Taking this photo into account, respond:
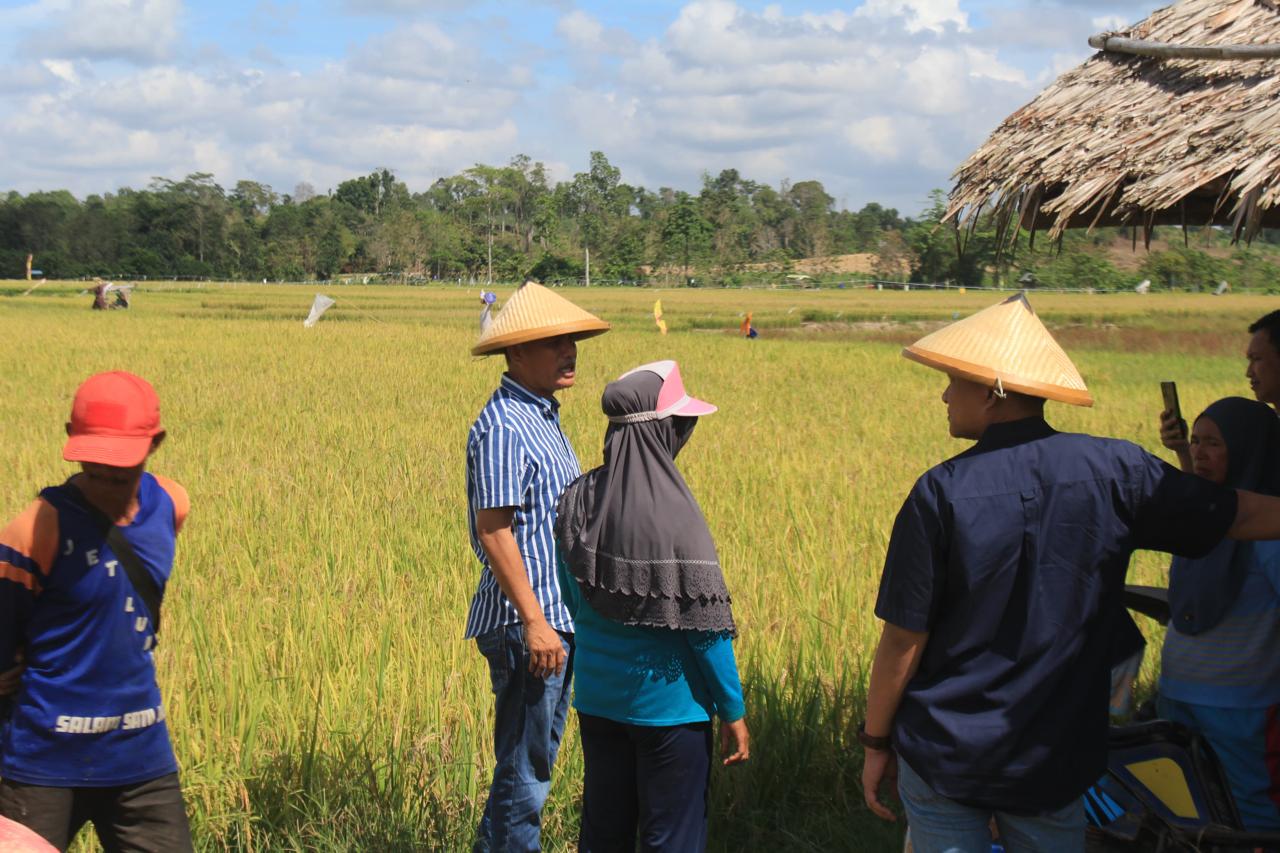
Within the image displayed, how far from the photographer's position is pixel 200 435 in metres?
8.25

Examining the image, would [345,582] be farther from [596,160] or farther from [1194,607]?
[596,160]

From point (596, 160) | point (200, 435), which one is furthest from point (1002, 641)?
point (596, 160)

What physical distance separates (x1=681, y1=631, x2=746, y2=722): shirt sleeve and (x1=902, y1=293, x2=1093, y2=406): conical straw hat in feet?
1.98

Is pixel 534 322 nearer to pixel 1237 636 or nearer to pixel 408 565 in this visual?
pixel 1237 636

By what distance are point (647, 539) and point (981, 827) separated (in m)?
0.70

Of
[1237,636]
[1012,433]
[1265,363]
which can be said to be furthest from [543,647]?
[1265,363]

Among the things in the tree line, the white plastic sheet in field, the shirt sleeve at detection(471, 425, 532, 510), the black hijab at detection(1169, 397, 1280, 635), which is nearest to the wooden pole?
the black hijab at detection(1169, 397, 1280, 635)

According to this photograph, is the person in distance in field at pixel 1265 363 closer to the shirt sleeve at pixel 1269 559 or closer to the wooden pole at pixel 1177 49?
the shirt sleeve at pixel 1269 559

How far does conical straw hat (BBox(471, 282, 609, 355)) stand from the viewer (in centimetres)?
226

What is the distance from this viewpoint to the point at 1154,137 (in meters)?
2.82

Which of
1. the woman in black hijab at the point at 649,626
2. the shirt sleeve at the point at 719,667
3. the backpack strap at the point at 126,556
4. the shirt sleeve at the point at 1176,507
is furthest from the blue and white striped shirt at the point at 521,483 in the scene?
the shirt sleeve at the point at 1176,507

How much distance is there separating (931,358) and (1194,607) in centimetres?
89

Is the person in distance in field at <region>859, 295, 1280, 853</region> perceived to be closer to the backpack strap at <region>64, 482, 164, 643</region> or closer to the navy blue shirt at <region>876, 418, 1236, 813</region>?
the navy blue shirt at <region>876, 418, 1236, 813</region>

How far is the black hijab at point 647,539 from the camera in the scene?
191 centimetres
